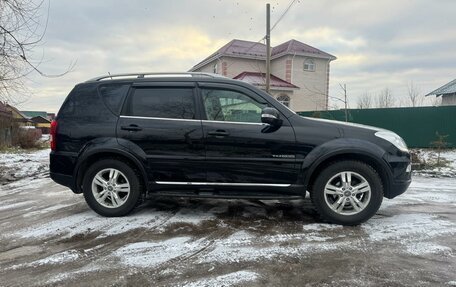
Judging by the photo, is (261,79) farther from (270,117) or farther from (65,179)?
(65,179)

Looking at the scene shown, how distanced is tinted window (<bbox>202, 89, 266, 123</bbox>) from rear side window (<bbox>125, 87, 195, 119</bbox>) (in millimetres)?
231

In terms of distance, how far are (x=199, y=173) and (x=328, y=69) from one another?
26103mm

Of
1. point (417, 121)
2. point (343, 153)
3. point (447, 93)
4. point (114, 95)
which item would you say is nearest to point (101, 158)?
point (114, 95)

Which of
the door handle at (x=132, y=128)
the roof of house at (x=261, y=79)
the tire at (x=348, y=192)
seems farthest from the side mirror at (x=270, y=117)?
the roof of house at (x=261, y=79)

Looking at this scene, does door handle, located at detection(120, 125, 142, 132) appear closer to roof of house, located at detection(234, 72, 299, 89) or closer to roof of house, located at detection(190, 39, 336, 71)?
roof of house, located at detection(234, 72, 299, 89)

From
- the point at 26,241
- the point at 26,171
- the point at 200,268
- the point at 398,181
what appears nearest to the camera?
the point at 200,268

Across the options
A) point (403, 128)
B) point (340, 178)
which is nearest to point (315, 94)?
point (403, 128)

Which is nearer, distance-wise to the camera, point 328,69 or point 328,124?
point 328,124

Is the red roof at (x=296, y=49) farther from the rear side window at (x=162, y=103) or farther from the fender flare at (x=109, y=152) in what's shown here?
the fender flare at (x=109, y=152)

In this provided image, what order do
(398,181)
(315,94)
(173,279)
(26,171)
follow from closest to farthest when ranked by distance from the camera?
(173,279)
(398,181)
(26,171)
(315,94)

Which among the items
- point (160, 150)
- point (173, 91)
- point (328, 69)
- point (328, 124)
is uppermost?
point (328, 69)

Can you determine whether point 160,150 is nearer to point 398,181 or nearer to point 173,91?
point 173,91

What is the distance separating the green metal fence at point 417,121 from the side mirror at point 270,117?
418 inches

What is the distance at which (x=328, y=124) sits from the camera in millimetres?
4730
